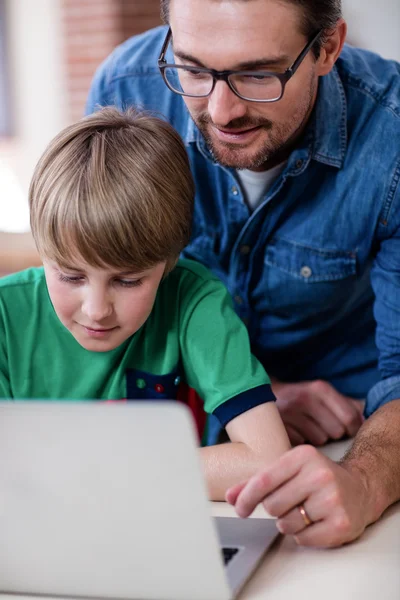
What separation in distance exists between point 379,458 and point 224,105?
55cm

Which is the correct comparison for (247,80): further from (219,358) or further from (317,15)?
(219,358)

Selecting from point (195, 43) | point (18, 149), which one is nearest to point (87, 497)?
point (195, 43)

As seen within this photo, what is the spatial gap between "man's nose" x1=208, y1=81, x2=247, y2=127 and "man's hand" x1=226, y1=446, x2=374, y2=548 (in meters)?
0.54

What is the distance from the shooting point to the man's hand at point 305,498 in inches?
35.5

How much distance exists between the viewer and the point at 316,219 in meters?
1.47

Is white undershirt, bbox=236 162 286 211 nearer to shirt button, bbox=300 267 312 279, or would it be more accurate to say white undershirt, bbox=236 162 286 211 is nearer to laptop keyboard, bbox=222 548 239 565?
shirt button, bbox=300 267 312 279

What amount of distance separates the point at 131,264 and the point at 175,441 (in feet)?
1.52

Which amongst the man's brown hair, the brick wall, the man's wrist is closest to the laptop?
the man's wrist

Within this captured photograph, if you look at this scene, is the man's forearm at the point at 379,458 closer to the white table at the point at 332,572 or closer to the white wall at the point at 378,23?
the white table at the point at 332,572

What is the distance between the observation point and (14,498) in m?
0.76

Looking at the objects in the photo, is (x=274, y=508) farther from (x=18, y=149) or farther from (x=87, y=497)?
(x=18, y=149)

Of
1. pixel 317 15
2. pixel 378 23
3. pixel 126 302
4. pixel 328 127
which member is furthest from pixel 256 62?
pixel 378 23

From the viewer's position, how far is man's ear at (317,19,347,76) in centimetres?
133

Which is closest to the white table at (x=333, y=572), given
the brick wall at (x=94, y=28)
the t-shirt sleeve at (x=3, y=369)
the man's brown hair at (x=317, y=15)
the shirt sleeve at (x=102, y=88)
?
the t-shirt sleeve at (x=3, y=369)
